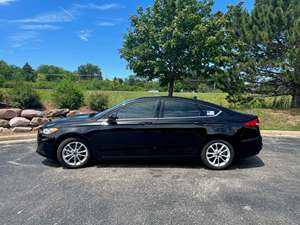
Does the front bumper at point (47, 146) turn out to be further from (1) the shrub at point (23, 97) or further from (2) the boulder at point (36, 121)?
(1) the shrub at point (23, 97)

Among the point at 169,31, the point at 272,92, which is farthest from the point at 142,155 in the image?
the point at 272,92

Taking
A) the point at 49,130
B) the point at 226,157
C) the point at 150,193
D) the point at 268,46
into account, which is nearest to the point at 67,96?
the point at 49,130

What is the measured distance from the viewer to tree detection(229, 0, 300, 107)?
10.9 m

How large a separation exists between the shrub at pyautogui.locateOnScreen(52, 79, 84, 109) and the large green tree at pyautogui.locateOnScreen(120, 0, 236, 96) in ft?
10.6

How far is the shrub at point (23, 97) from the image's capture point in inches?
412

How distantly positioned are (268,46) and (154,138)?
32.8ft

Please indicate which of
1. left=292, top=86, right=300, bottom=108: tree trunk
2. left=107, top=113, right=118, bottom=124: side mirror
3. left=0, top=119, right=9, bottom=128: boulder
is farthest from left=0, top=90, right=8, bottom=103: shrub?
left=292, top=86, right=300, bottom=108: tree trunk

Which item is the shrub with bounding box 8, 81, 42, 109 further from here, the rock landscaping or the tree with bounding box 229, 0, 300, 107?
the tree with bounding box 229, 0, 300, 107

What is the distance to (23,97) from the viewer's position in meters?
10.6

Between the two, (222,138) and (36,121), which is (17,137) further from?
(222,138)

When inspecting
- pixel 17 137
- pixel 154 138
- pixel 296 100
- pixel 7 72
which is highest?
pixel 7 72

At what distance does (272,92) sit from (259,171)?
926 centimetres

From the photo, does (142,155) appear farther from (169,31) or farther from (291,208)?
(169,31)

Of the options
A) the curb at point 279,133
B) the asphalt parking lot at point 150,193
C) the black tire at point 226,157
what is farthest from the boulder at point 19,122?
the curb at point 279,133
